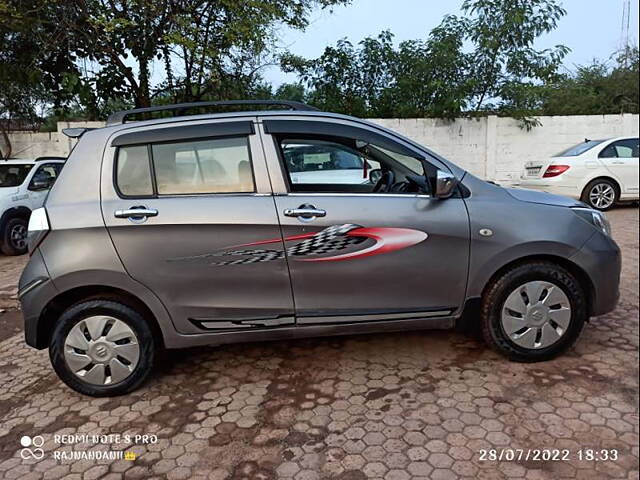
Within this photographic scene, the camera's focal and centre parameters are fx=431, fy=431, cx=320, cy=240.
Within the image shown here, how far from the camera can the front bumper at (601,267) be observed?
9.28 ft

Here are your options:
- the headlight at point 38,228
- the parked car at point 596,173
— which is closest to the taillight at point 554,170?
the parked car at point 596,173

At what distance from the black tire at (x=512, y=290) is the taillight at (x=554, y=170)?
5.86m

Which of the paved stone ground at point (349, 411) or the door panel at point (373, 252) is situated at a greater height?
the door panel at point (373, 252)

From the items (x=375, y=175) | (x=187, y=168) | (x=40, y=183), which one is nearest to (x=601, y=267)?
(x=375, y=175)

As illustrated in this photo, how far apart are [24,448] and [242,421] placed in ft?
3.86

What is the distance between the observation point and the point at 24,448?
2.34 meters

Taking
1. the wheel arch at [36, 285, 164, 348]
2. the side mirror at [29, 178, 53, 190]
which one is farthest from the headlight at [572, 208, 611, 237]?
Answer: the side mirror at [29, 178, 53, 190]

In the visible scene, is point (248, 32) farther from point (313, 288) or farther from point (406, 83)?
point (406, 83)

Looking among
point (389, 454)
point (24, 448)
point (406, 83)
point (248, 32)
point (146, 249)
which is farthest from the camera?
point (406, 83)

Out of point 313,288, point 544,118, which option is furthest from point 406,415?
point 544,118

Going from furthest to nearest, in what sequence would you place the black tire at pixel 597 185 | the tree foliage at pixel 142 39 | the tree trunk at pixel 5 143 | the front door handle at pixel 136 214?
the tree trunk at pixel 5 143
the black tire at pixel 597 185
the tree foliage at pixel 142 39
the front door handle at pixel 136 214

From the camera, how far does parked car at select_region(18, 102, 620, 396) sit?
8.57 feet

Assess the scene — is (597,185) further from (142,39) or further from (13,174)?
(13,174)

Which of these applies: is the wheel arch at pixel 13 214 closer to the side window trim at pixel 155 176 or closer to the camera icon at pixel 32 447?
the side window trim at pixel 155 176
